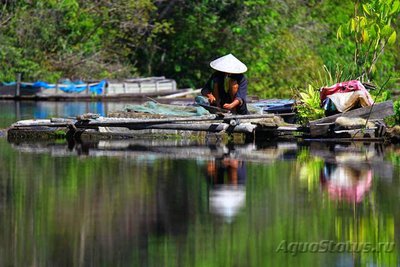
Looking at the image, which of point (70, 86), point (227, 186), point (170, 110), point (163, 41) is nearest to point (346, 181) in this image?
point (227, 186)

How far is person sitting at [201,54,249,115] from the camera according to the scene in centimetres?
1944

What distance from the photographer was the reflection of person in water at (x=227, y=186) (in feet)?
39.8

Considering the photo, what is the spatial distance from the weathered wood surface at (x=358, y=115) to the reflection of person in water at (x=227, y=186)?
3248 millimetres

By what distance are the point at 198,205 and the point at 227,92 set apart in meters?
7.49

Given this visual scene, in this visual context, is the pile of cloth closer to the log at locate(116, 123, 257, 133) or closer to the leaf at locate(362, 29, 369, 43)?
the leaf at locate(362, 29, 369, 43)

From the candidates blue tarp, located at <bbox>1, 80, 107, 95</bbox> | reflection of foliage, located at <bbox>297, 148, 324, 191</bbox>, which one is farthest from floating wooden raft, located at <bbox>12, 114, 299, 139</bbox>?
blue tarp, located at <bbox>1, 80, 107, 95</bbox>

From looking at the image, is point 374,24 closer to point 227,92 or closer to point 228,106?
point 227,92

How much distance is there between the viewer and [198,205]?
12328 mm

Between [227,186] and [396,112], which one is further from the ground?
[396,112]

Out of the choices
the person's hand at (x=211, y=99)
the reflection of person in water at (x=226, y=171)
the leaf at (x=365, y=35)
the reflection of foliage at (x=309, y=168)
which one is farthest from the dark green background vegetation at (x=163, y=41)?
the reflection of person in water at (x=226, y=171)

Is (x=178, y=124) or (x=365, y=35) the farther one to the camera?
(x=365, y=35)

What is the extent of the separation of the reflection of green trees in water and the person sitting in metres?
3.90

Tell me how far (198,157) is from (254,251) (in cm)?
689

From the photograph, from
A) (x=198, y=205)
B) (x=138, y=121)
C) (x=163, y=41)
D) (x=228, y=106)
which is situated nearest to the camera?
(x=198, y=205)
